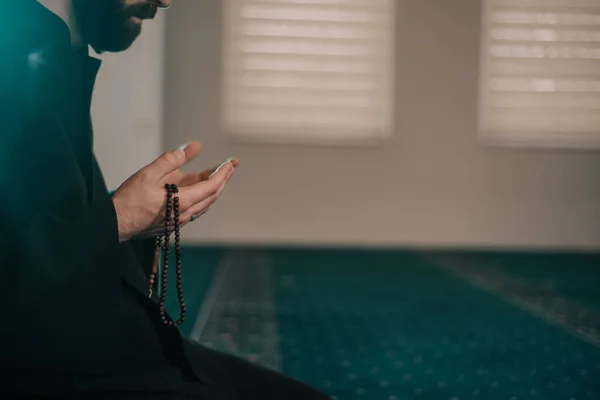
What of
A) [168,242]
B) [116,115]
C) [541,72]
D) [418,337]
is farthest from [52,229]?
[541,72]

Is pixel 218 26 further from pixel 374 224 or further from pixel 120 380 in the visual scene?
pixel 120 380

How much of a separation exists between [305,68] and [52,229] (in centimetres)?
424

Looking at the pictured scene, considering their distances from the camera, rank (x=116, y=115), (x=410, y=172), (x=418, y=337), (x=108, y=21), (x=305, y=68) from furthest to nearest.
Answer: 1. (x=410, y=172)
2. (x=305, y=68)
3. (x=418, y=337)
4. (x=116, y=115)
5. (x=108, y=21)

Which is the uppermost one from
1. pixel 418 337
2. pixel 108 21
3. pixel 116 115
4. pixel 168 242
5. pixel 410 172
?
pixel 108 21

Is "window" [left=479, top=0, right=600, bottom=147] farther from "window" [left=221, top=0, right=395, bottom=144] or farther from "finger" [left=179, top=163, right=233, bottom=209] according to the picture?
"finger" [left=179, top=163, right=233, bottom=209]

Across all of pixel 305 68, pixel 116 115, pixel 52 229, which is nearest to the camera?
pixel 52 229

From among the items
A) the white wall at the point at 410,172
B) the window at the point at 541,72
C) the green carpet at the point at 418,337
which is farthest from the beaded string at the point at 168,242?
the window at the point at 541,72

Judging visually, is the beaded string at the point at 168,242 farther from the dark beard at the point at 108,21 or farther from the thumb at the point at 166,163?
the dark beard at the point at 108,21

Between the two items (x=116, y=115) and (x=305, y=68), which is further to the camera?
(x=305, y=68)

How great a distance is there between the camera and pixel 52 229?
2.10 ft

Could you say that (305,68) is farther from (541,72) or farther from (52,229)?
(52,229)

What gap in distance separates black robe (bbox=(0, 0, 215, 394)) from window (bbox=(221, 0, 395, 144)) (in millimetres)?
4026

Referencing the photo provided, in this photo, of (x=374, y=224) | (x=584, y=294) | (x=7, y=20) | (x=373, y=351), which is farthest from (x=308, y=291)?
(x=7, y=20)

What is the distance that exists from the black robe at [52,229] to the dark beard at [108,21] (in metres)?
0.03
